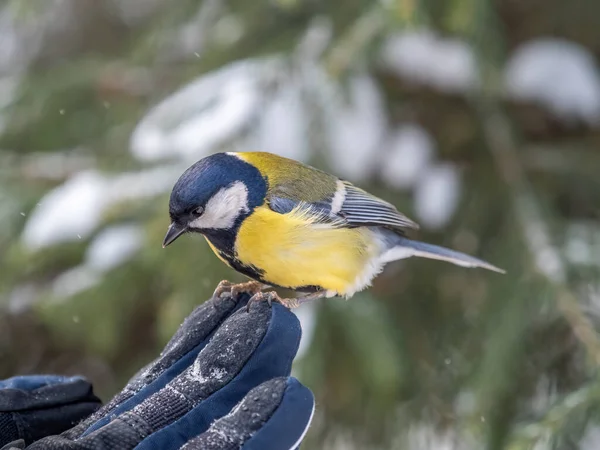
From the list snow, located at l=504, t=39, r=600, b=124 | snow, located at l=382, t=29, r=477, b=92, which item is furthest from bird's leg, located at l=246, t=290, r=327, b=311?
snow, located at l=504, t=39, r=600, b=124

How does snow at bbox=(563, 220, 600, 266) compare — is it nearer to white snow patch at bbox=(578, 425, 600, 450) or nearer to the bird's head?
white snow patch at bbox=(578, 425, 600, 450)

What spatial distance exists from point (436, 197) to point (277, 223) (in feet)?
2.87

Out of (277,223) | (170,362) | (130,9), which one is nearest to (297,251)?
(277,223)

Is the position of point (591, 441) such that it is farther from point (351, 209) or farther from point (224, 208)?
point (224, 208)

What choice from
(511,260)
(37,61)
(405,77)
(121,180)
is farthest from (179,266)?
(37,61)

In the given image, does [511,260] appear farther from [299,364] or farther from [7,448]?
[7,448]

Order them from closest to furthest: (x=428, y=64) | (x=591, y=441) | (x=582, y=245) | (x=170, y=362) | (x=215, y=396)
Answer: (x=215, y=396) < (x=170, y=362) < (x=591, y=441) < (x=582, y=245) < (x=428, y=64)

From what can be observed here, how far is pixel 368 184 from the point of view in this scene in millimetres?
1897

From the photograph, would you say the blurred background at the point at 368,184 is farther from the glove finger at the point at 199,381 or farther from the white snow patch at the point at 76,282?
the glove finger at the point at 199,381

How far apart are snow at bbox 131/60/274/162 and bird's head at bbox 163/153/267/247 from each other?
45 cm

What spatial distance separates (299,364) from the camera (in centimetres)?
154

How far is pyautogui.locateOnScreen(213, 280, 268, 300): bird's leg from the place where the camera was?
119cm

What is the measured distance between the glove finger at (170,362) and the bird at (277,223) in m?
0.04

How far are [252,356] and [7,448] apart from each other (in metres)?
0.36
